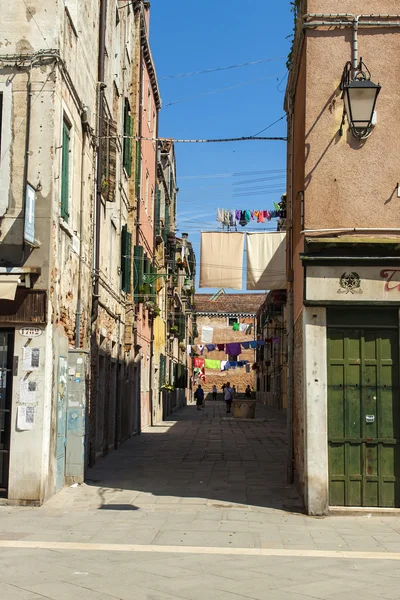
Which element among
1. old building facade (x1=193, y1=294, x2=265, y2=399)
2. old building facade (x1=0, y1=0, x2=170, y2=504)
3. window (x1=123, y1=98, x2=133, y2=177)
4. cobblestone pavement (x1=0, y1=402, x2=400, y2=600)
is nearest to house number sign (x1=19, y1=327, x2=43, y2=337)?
old building facade (x1=0, y1=0, x2=170, y2=504)

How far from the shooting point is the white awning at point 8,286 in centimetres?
1065

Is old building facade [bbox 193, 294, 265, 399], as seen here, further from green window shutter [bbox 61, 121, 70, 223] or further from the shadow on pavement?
green window shutter [bbox 61, 121, 70, 223]

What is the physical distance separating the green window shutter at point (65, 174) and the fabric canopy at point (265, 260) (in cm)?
752

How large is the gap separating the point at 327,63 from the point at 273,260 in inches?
338

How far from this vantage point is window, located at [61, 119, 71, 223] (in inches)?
491

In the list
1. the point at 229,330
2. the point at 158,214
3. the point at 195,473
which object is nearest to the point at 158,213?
the point at 158,214

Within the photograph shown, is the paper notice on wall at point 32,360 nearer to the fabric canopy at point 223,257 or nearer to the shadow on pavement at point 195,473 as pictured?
the shadow on pavement at point 195,473

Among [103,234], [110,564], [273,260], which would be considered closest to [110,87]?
[103,234]

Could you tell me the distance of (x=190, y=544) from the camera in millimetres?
8766

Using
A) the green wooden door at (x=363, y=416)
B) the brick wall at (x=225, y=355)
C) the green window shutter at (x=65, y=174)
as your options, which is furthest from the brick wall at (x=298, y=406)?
the brick wall at (x=225, y=355)

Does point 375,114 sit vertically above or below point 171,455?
above

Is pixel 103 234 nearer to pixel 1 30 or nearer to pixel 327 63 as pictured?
pixel 1 30

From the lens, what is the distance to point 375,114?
1112 centimetres

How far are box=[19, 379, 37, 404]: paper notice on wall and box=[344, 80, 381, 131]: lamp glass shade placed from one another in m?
5.75
